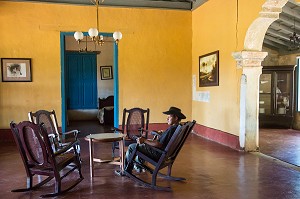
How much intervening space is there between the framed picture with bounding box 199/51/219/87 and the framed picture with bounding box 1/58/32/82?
171 inches

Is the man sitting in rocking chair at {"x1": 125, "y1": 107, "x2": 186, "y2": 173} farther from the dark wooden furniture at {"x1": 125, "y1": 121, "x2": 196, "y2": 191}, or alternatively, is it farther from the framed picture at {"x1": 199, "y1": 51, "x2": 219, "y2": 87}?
the framed picture at {"x1": 199, "y1": 51, "x2": 219, "y2": 87}

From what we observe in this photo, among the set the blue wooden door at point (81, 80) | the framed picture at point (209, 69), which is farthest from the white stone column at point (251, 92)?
the blue wooden door at point (81, 80)

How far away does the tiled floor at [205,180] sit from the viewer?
364cm

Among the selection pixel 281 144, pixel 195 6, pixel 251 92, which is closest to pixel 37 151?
pixel 251 92

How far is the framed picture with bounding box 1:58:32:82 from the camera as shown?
7316 millimetres

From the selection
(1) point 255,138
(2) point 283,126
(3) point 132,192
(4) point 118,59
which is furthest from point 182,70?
(3) point 132,192

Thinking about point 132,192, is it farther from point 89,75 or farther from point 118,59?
point 89,75

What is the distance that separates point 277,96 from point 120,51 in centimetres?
521

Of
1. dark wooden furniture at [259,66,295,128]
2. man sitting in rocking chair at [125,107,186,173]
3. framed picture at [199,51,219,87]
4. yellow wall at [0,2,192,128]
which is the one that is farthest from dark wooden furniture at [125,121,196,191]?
dark wooden furniture at [259,66,295,128]

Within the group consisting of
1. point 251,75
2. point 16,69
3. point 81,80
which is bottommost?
point 251,75

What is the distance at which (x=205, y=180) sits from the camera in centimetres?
418

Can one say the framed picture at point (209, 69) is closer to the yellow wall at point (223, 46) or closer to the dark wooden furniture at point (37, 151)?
the yellow wall at point (223, 46)

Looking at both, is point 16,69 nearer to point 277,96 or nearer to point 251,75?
point 251,75

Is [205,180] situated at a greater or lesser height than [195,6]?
lesser
